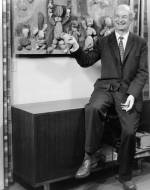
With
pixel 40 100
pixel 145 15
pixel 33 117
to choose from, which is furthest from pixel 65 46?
pixel 145 15

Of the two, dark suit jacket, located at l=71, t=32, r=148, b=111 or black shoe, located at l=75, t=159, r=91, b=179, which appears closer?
black shoe, located at l=75, t=159, r=91, b=179

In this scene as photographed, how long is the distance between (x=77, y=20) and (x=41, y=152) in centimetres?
114

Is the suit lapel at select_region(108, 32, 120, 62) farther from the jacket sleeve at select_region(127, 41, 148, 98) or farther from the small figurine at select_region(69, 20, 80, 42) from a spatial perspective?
the small figurine at select_region(69, 20, 80, 42)

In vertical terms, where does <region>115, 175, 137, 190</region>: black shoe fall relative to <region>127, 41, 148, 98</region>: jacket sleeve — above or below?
below

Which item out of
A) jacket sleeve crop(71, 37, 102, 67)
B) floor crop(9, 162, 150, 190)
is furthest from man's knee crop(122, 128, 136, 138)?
jacket sleeve crop(71, 37, 102, 67)

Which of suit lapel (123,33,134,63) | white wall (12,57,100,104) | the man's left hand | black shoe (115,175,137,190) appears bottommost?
black shoe (115,175,137,190)

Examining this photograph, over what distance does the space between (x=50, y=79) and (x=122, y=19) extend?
0.74 metres

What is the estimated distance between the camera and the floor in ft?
9.38

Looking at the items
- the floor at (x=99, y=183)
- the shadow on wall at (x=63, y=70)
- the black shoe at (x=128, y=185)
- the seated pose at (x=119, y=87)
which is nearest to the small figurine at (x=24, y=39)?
the shadow on wall at (x=63, y=70)

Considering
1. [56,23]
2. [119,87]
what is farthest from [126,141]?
[56,23]

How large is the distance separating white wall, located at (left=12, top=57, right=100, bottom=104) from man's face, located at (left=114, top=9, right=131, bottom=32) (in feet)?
1.60

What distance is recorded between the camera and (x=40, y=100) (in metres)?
2.91

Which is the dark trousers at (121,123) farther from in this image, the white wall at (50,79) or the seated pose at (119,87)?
the white wall at (50,79)

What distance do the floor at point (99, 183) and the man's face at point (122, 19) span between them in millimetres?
1239
